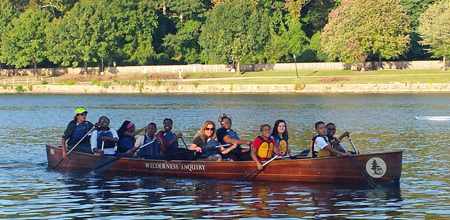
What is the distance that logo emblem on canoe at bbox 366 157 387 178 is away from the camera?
19391mm

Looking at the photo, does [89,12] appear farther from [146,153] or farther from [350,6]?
[146,153]

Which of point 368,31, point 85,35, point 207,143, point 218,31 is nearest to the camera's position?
point 207,143

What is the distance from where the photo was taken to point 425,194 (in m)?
18.9

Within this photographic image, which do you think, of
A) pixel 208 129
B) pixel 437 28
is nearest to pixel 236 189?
pixel 208 129

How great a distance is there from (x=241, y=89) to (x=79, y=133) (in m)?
51.3

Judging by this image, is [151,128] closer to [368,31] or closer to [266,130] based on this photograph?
[266,130]

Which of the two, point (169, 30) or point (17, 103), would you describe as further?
point (169, 30)

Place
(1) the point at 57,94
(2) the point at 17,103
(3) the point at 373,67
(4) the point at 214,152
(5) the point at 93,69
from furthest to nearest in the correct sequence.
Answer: (5) the point at 93,69
(3) the point at 373,67
(1) the point at 57,94
(2) the point at 17,103
(4) the point at 214,152

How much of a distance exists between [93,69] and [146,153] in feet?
247

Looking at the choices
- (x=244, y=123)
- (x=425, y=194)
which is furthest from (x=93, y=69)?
(x=425, y=194)

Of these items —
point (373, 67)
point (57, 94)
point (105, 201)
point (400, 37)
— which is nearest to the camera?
point (105, 201)

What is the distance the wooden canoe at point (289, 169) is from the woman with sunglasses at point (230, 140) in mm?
519

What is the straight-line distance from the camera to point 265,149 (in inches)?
795

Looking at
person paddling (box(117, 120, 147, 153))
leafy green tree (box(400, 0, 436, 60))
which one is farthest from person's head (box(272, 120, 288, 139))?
leafy green tree (box(400, 0, 436, 60))
